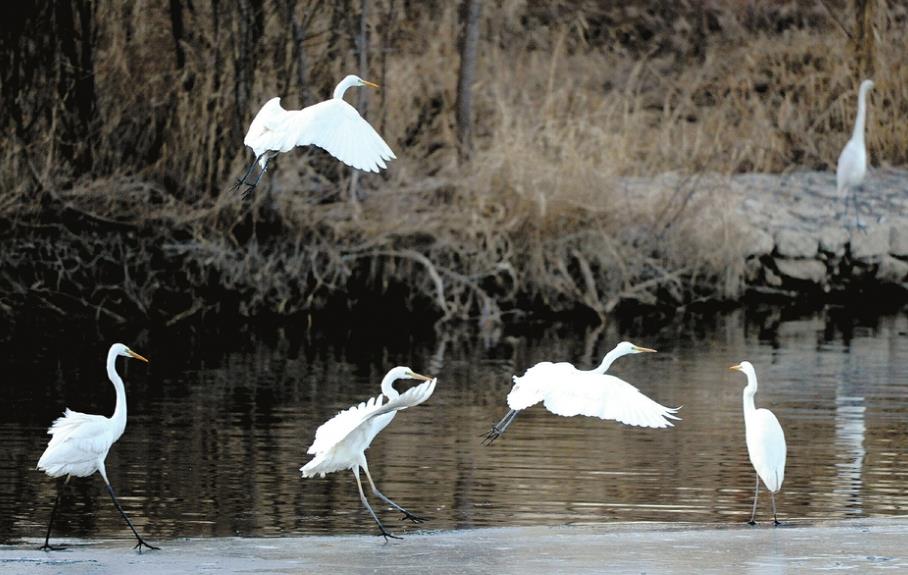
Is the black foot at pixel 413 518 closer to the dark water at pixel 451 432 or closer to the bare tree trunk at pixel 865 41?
the dark water at pixel 451 432

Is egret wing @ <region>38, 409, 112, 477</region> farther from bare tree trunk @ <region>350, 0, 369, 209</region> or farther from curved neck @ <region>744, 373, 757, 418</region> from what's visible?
bare tree trunk @ <region>350, 0, 369, 209</region>

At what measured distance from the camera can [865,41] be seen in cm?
2478

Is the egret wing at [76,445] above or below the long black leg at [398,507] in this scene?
above

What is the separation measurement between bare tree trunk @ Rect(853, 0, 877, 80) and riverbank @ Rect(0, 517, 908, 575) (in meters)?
16.3

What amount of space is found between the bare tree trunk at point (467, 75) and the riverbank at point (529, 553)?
38.2ft

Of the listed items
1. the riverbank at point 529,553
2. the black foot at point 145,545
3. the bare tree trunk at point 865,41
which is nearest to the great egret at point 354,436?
the riverbank at point 529,553

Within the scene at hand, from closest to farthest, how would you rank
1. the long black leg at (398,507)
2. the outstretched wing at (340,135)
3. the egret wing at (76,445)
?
the egret wing at (76,445) < the long black leg at (398,507) < the outstretched wing at (340,135)

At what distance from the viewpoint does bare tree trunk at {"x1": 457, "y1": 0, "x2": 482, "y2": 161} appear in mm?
20688

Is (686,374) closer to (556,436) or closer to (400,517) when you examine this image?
(556,436)

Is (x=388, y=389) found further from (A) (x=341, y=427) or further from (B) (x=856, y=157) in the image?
(B) (x=856, y=157)

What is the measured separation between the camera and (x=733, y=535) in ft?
29.2

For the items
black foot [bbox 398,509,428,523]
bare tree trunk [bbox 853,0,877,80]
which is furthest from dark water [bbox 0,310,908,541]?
bare tree trunk [bbox 853,0,877,80]

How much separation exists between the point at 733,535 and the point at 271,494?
275cm

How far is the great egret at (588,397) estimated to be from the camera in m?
9.09
